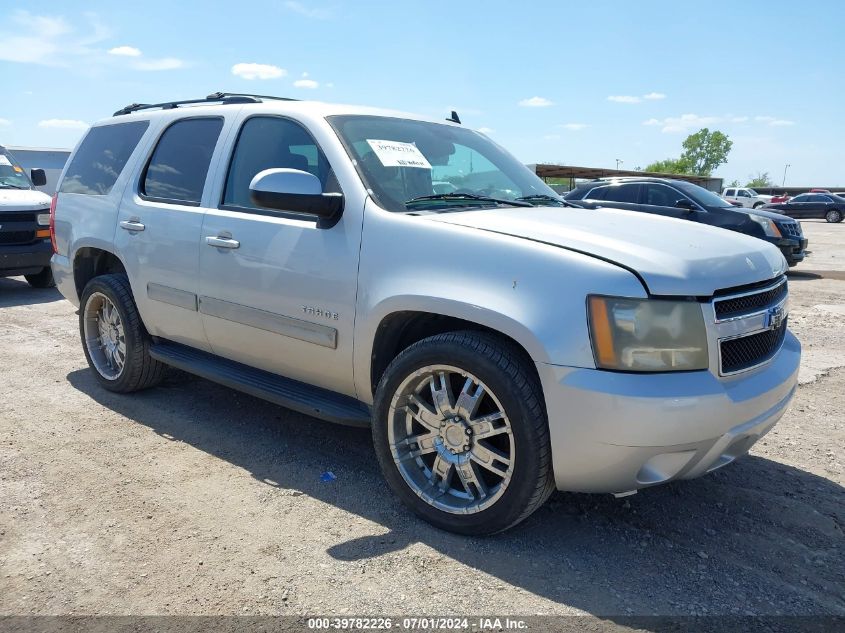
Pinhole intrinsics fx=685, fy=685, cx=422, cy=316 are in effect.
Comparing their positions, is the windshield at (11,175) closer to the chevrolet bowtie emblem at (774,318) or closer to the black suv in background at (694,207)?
the black suv in background at (694,207)

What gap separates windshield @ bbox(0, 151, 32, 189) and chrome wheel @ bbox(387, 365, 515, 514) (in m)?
8.91

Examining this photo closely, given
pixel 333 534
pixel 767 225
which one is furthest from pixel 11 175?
pixel 767 225

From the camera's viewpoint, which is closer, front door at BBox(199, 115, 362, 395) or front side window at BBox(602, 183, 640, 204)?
front door at BBox(199, 115, 362, 395)

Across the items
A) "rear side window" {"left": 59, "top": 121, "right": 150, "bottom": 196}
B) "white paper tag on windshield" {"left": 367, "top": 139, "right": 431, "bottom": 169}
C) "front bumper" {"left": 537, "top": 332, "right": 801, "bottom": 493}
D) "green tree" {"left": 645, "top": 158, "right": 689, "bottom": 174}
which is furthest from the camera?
"green tree" {"left": 645, "top": 158, "right": 689, "bottom": 174}

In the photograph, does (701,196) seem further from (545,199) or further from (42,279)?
(42,279)

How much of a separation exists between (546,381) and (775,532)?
1.40 meters

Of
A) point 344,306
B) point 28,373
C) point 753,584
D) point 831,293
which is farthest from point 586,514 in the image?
point 831,293

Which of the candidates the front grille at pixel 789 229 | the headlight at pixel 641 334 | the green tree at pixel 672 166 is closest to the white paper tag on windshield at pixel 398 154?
the headlight at pixel 641 334

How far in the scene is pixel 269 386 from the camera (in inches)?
148

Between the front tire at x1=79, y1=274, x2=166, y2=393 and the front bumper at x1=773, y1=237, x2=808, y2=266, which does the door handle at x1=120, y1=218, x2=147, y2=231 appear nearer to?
the front tire at x1=79, y1=274, x2=166, y2=393

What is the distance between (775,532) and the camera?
121 inches

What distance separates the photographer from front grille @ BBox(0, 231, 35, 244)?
29.1ft

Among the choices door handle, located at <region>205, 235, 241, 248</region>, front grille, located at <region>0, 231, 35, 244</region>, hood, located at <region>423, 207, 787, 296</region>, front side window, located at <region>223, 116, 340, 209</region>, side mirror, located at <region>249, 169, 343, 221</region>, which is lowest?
front grille, located at <region>0, 231, 35, 244</region>

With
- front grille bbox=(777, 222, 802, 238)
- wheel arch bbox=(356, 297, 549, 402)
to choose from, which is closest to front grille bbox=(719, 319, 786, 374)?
wheel arch bbox=(356, 297, 549, 402)
